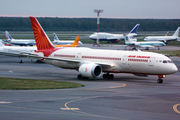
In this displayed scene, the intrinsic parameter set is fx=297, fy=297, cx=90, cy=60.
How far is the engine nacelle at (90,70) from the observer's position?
3862 centimetres

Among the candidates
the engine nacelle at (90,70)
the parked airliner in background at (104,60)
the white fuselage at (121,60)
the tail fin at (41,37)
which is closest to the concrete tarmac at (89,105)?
the white fuselage at (121,60)

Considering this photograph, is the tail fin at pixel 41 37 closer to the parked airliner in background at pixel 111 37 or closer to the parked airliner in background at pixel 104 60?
the parked airliner in background at pixel 104 60

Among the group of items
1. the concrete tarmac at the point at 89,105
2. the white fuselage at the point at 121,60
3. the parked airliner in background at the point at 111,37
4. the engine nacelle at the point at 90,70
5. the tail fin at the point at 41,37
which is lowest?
the concrete tarmac at the point at 89,105

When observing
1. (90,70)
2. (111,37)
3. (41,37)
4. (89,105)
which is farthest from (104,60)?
(111,37)

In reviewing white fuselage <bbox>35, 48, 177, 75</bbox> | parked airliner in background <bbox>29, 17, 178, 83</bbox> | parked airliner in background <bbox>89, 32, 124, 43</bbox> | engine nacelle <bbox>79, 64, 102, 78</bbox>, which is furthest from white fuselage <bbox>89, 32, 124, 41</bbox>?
engine nacelle <bbox>79, 64, 102, 78</bbox>

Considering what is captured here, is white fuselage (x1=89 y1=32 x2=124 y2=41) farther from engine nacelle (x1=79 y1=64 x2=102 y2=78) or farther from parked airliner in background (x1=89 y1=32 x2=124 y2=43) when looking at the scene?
engine nacelle (x1=79 y1=64 x2=102 y2=78)

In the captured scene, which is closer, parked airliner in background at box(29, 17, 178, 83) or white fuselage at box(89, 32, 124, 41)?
parked airliner in background at box(29, 17, 178, 83)

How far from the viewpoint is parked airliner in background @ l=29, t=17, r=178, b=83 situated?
36906 millimetres

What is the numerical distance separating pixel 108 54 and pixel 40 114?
2387 cm

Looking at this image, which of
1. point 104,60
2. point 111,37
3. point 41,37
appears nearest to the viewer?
point 104,60

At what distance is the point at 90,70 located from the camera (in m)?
38.7

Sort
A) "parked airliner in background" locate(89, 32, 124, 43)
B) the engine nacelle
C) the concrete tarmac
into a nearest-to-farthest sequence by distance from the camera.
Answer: the concrete tarmac
the engine nacelle
"parked airliner in background" locate(89, 32, 124, 43)

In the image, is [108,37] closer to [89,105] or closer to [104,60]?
[104,60]

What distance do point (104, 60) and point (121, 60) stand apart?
2732mm
